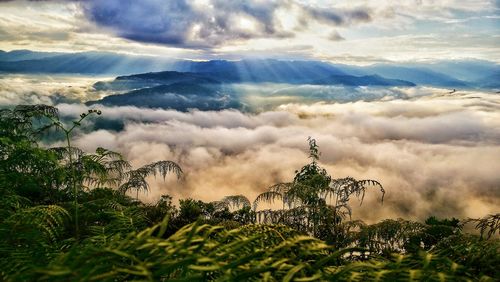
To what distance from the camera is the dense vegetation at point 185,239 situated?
4.97ft

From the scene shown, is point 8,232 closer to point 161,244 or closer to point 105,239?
point 105,239

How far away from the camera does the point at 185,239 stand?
64.2 inches

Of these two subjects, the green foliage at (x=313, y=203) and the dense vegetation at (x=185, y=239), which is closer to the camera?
the dense vegetation at (x=185, y=239)

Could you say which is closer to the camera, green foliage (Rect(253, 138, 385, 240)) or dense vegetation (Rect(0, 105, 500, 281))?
dense vegetation (Rect(0, 105, 500, 281))

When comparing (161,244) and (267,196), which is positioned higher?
(161,244)

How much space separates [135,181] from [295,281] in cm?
1018

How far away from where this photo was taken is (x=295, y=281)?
1499mm

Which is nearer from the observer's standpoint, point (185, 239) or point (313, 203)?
point (185, 239)

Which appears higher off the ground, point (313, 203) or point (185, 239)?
point (185, 239)

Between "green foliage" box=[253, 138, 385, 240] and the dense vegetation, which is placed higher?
the dense vegetation

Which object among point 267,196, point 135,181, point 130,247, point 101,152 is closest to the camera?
point 130,247

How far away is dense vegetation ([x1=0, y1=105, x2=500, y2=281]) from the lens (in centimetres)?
152

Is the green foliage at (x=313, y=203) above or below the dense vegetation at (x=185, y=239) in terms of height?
below

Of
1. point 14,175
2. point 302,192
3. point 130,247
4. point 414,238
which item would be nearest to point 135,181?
point 302,192
